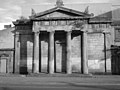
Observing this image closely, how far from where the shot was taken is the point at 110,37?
30.1m

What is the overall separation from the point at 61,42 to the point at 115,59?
9.60 m

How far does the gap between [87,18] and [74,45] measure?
18.2 feet

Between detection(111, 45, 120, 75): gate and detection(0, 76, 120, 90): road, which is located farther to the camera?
detection(111, 45, 120, 75): gate

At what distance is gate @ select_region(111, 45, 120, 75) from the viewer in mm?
29562

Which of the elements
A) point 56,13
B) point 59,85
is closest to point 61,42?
point 56,13

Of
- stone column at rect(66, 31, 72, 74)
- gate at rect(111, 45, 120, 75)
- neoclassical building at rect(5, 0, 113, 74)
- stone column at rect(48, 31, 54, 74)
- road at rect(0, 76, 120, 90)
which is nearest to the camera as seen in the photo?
road at rect(0, 76, 120, 90)

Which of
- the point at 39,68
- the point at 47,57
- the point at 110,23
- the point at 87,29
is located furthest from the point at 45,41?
the point at 110,23

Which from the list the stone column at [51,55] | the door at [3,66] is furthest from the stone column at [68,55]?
the door at [3,66]

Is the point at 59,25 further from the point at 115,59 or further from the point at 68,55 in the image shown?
the point at 115,59

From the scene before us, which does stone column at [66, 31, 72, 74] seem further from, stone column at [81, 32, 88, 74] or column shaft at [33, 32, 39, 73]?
column shaft at [33, 32, 39, 73]

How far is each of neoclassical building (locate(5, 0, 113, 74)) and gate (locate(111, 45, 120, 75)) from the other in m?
0.81

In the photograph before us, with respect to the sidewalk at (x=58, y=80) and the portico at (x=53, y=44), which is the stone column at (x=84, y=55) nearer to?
the portico at (x=53, y=44)

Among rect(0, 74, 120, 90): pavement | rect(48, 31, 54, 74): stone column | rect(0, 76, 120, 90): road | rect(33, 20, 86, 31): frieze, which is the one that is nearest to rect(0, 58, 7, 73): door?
rect(0, 74, 120, 90): pavement

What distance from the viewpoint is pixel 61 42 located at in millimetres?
30391
